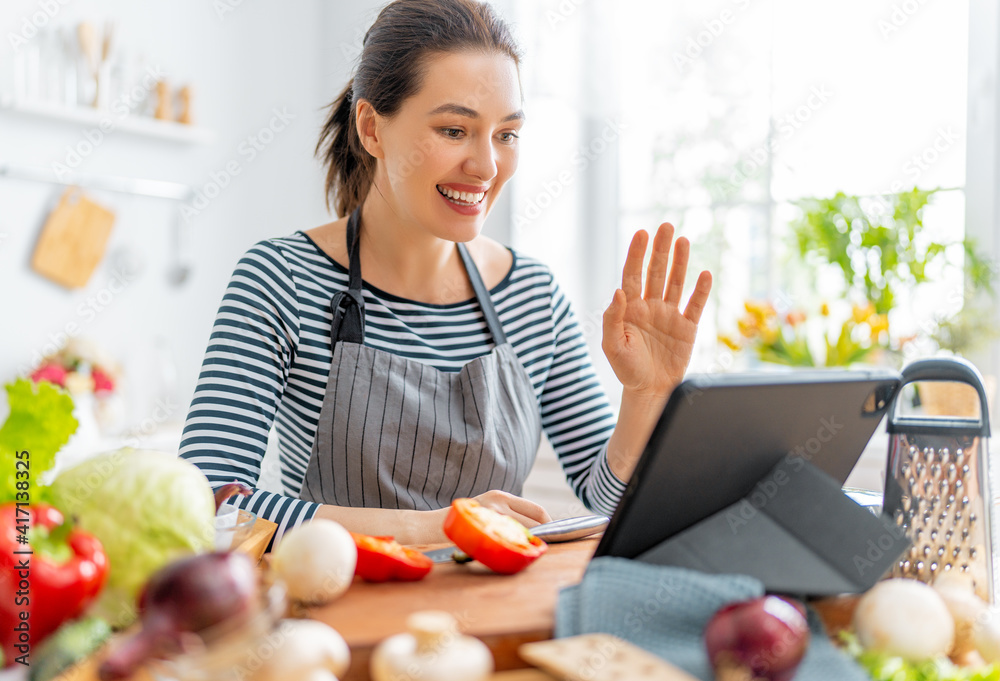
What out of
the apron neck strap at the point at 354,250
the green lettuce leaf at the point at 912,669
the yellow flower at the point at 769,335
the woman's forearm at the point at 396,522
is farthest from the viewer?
the yellow flower at the point at 769,335

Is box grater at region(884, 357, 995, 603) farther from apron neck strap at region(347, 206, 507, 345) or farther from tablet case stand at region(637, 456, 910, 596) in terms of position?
apron neck strap at region(347, 206, 507, 345)

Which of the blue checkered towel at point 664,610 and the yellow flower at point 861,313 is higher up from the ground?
the yellow flower at point 861,313

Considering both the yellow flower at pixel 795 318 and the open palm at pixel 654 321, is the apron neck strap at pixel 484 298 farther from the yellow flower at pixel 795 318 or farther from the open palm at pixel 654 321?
the yellow flower at pixel 795 318

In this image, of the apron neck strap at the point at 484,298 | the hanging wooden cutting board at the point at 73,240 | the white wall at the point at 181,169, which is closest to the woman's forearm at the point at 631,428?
the apron neck strap at the point at 484,298

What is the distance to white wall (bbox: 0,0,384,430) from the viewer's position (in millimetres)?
2184

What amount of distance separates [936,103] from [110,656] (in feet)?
7.83

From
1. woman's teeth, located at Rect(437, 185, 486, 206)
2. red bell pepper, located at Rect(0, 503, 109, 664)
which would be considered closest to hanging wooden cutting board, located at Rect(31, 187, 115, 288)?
woman's teeth, located at Rect(437, 185, 486, 206)

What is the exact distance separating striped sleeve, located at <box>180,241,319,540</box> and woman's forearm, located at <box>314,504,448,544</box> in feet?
0.13

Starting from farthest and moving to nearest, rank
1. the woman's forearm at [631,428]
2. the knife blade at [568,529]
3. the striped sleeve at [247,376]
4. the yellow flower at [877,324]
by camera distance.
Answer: the yellow flower at [877,324], the woman's forearm at [631,428], the striped sleeve at [247,376], the knife blade at [568,529]

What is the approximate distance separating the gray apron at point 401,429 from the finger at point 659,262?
12.2 inches

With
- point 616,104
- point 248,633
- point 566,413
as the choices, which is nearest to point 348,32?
point 616,104

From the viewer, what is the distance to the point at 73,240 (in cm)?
227

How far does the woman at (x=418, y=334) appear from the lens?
3.98ft

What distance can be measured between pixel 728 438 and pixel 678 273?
0.55m
